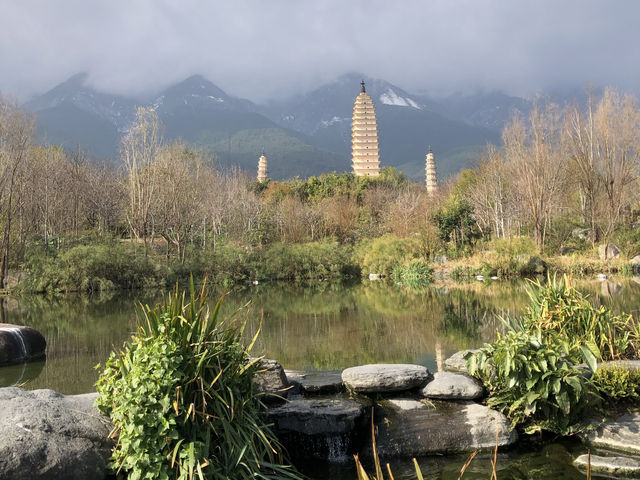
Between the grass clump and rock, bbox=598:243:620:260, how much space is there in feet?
77.9

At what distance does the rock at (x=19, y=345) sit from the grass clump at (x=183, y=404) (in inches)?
246

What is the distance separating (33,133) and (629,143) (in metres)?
26.4

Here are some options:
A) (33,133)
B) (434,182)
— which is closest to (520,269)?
(33,133)

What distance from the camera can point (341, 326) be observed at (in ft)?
41.0

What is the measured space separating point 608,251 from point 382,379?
22234 mm

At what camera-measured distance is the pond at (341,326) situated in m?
5.41

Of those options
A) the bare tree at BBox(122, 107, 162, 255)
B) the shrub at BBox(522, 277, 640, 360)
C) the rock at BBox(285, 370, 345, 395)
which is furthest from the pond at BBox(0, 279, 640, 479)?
the bare tree at BBox(122, 107, 162, 255)

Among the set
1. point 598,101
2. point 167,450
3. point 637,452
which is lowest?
point 637,452

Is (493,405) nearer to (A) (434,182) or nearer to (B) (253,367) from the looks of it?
(B) (253,367)

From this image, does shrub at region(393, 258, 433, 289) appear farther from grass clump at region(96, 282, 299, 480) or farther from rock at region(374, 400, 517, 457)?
grass clump at region(96, 282, 299, 480)

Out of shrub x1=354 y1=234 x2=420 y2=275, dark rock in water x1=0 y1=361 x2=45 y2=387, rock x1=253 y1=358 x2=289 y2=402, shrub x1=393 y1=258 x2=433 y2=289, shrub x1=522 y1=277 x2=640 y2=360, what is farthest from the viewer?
shrub x1=354 y1=234 x2=420 y2=275

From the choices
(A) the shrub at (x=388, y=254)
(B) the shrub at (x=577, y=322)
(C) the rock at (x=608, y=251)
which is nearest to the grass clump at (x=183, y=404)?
(B) the shrub at (x=577, y=322)

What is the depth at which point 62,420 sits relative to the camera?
4383 mm

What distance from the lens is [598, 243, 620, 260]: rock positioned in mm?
24344
